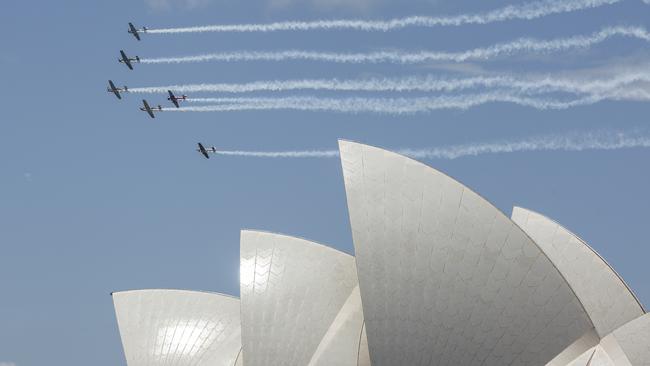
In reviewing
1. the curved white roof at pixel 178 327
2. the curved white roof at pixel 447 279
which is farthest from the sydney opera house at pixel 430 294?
the curved white roof at pixel 178 327

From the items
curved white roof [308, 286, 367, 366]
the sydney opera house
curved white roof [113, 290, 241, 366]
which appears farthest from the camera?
curved white roof [113, 290, 241, 366]

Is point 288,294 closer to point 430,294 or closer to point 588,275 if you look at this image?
point 430,294

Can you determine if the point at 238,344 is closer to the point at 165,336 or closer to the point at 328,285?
the point at 165,336

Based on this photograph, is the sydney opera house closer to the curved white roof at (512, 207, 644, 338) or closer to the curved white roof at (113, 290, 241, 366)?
the curved white roof at (512, 207, 644, 338)

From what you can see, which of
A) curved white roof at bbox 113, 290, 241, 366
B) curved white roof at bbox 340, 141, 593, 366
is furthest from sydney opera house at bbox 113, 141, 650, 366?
curved white roof at bbox 113, 290, 241, 366

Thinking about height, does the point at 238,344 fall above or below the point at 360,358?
above

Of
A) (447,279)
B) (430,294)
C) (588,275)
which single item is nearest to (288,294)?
(430,294)

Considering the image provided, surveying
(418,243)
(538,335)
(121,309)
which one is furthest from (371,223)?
(121,309)
